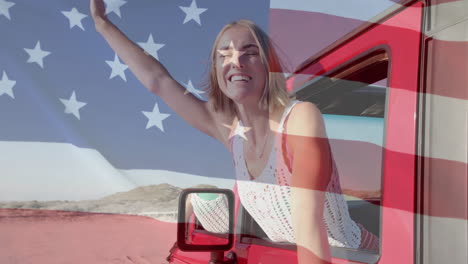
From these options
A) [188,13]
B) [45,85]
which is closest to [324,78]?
[188,13]

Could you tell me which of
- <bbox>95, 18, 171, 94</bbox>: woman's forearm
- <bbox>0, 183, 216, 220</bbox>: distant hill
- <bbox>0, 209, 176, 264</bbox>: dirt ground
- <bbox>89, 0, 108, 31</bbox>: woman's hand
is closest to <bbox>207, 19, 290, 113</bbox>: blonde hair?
<bbox>95, 18, 171, 94</bbox>: woman's forearm

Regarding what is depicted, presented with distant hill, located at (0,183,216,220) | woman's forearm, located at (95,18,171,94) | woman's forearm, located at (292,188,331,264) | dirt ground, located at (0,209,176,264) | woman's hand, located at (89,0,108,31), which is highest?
woman's hand, located at (89,0,108,31)

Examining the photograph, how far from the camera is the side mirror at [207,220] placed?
3.41ft

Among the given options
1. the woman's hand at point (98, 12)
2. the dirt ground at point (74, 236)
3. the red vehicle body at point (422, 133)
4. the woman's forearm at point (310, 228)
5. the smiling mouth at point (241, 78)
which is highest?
the woman's hand at point (98, 12)

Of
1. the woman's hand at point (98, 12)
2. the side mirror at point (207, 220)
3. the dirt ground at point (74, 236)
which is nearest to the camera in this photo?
the side mirror at point (207, 220)

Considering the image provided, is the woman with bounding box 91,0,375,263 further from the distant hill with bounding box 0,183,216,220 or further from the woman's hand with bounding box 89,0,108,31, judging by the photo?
the distant hill with bounding box 0,183,216,220

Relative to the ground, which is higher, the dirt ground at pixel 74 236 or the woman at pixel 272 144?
the woman at pixel 272 144

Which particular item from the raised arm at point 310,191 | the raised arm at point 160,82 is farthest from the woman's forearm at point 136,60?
the raised arm at point 310,191

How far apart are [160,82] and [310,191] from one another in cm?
90

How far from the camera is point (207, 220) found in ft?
4.50

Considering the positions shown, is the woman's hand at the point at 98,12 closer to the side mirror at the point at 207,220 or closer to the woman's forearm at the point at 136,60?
the woman's forearm at the point at 136,60

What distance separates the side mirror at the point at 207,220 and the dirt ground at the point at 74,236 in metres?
0.69

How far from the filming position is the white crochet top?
93cm

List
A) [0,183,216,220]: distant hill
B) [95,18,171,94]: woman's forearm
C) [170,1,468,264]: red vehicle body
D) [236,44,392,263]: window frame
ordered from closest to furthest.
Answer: [170,1,468,264]: red vehicle body → [236,44,392,263]: window frame → [95,18,171,94]: woman's forearm → [0,183,216,220]: distant hill
